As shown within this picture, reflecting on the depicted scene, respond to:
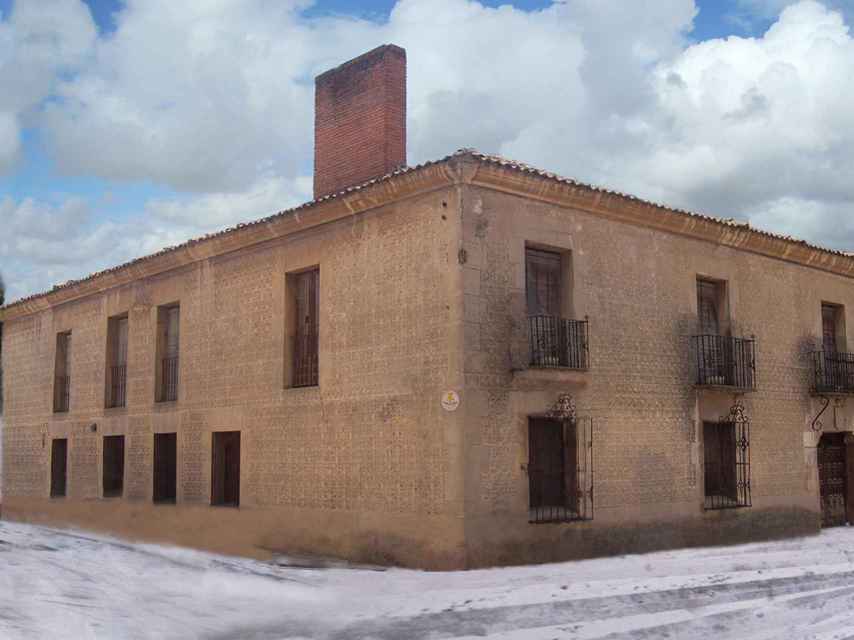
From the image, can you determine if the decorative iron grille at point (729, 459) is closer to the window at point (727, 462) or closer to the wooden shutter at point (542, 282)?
the window at point (727, 462)

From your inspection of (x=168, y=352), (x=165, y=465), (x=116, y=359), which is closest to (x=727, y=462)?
(x=165, y=465)

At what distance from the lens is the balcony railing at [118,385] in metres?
19.8

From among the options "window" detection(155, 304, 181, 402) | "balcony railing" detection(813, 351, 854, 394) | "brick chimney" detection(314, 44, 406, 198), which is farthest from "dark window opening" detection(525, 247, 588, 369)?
"window" detection(155, 304, 181, 402)

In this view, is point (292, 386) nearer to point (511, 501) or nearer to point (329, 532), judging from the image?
point (329, 532)

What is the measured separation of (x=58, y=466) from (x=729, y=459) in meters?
14.6

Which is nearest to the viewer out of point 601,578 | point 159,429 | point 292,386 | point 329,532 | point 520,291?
point 601,578

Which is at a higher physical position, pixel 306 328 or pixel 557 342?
pixel 306 328

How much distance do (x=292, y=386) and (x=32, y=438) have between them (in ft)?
33.5

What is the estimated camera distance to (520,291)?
13188mm

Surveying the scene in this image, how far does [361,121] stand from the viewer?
675 inches

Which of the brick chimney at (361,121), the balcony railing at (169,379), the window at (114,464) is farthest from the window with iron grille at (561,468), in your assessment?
the window at (114,464)

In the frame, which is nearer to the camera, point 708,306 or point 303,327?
point 303,327

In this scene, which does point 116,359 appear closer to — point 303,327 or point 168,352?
point 168,352

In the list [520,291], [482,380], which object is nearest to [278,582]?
[482,380]
